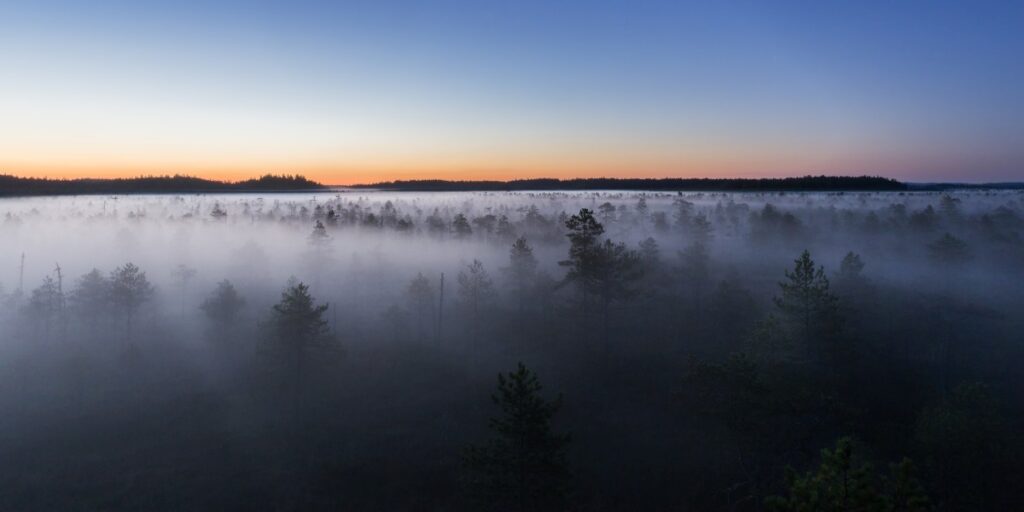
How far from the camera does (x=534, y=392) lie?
162ft

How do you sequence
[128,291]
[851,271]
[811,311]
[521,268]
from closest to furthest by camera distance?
1. [811,311]
2. [128,291]
3. [851,271]
4. [521,268]

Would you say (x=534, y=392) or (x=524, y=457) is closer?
(x=524, y=457)

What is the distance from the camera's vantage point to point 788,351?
1478 inches

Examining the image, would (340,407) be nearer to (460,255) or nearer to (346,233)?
(460,255)

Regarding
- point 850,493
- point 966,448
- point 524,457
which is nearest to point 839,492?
point 850,493

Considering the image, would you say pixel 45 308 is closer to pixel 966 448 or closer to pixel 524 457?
pixel 524 457

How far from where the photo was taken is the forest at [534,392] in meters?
28.7

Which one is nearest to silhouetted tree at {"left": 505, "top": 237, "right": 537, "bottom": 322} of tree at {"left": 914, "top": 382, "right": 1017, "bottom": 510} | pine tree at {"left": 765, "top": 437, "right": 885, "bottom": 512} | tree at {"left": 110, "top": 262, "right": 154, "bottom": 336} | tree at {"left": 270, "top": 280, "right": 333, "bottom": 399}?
tree at {"left": 270, "top": 280, "right": 333, "bottom": 399}

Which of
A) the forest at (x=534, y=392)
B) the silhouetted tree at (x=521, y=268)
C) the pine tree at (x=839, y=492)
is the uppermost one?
the pine tree at (x=839, y=492)

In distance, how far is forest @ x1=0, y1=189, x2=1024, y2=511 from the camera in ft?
94.2

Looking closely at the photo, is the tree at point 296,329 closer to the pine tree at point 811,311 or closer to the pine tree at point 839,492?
the pine tree at point 811,311

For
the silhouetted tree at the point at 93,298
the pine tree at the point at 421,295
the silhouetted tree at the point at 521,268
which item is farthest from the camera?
the silhouetted tree at the point at 521,268

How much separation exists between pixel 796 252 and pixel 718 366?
105763 mm

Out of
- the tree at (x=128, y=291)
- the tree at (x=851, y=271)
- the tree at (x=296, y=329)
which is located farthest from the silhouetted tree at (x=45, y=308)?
the tree at (x=851, y=271)
